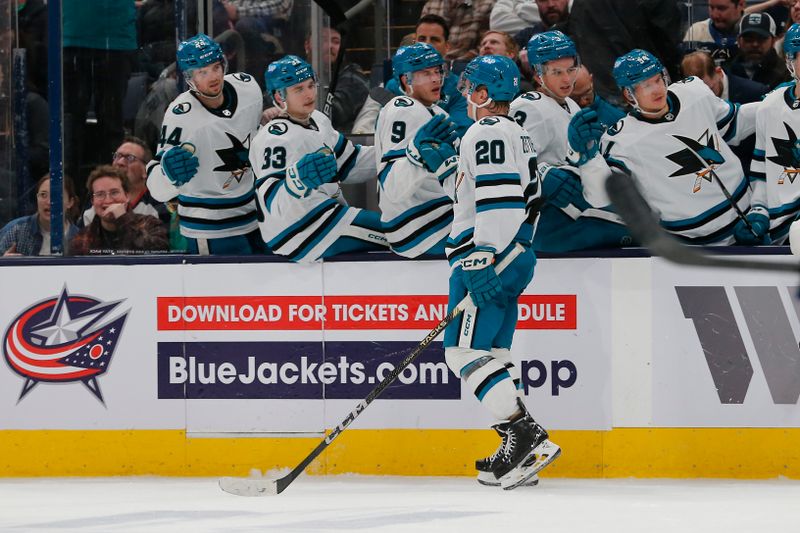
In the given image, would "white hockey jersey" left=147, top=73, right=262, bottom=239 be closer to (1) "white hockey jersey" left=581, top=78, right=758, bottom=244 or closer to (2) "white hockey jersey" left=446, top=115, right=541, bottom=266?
(2) "white hockey jersey" left=446, top=115, right=541, bottom=266

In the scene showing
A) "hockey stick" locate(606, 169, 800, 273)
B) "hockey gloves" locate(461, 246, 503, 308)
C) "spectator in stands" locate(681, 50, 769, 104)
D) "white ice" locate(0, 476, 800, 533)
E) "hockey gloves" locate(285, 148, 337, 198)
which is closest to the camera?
"hockey stick" locate(606, 169, 800, 273)

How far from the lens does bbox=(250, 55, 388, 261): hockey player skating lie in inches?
173

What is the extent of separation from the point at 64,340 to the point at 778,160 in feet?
8.37

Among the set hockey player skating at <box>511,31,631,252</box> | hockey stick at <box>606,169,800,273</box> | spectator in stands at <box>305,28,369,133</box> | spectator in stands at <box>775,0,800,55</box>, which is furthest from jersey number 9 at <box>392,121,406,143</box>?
hockey stick at <box>606,169,800,273</box>

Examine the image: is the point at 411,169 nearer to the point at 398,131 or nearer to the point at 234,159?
the point at 398,131

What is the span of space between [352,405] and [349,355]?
17 cm

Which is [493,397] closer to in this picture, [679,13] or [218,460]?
[218,460]

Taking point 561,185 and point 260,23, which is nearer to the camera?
point 561,185

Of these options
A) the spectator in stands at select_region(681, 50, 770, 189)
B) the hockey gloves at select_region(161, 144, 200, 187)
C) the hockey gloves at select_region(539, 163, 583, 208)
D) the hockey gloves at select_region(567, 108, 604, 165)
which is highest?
the spectator in stands at select_region(681, 50, 770, 189)

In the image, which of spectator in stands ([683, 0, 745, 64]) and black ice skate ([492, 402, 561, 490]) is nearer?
black ice skate ([492, 402, 561, 490])

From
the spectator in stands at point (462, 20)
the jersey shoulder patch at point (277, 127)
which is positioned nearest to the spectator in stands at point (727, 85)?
the spectator in stands at point (462, 20)

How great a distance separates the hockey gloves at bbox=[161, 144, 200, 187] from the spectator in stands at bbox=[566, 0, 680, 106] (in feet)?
5.03

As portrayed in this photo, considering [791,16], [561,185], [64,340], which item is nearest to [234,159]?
[64,340]

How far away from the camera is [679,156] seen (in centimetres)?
434
